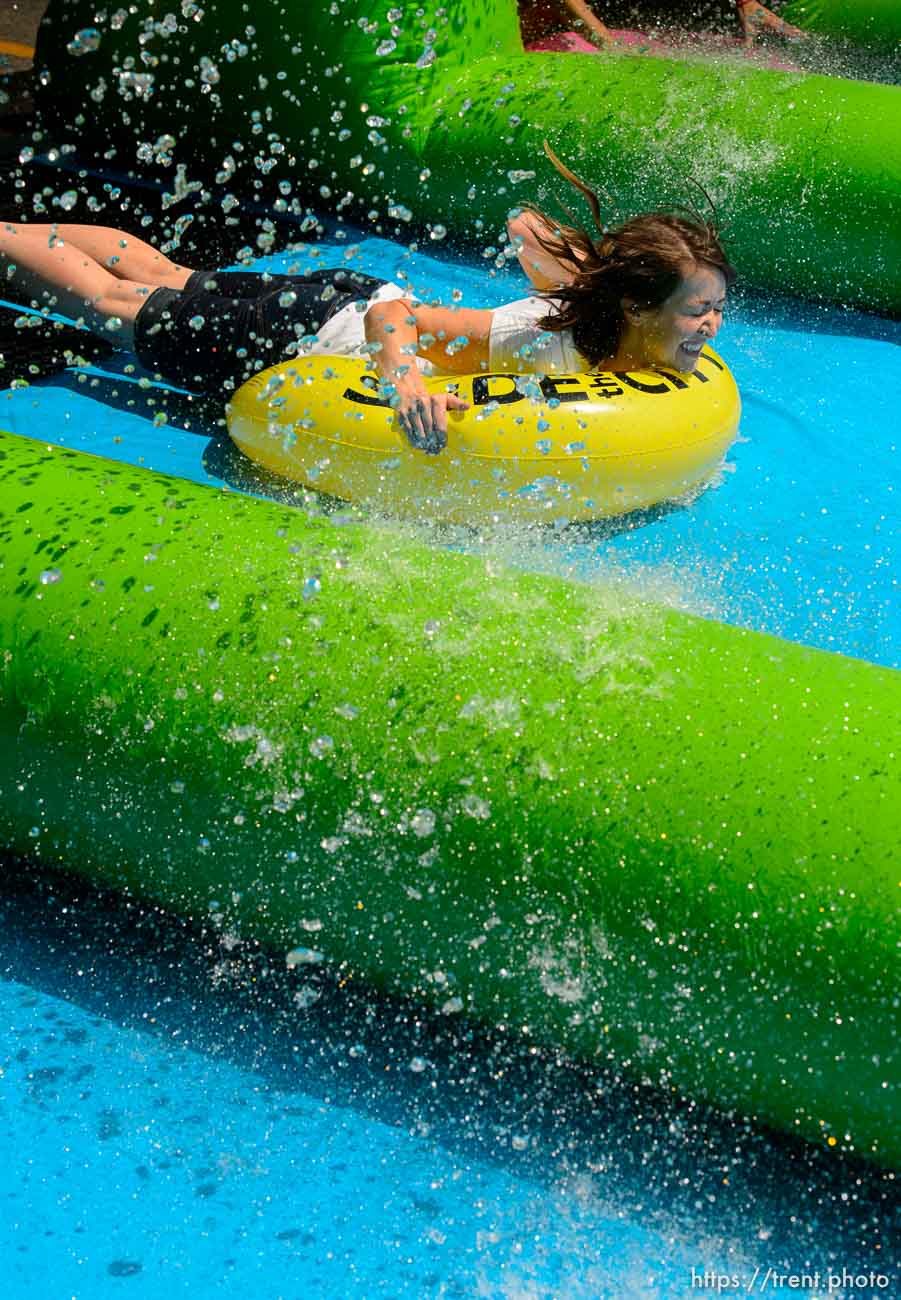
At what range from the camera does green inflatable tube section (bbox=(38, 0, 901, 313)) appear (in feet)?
14.3

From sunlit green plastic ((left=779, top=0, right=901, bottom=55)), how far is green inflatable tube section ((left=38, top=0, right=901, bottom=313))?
4.78 feet

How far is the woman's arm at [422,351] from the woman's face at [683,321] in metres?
0.38

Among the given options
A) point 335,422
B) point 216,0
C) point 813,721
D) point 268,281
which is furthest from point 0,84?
point 813,721

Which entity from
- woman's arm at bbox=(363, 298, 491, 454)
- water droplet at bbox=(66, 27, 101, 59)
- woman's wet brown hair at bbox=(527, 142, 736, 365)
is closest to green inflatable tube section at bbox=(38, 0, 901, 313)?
water droplet at bbox=(66, 27, 101, 59)

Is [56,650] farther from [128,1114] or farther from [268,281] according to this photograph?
→ [268,281]

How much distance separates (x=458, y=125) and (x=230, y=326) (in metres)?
1.61

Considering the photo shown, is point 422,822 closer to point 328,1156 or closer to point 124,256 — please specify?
point 328,1156

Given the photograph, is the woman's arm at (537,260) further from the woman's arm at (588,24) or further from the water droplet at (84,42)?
the woman's arm at (588,24)

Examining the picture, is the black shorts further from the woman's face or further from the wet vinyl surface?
the wet vinyl surface

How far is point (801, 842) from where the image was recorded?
169 centimetres

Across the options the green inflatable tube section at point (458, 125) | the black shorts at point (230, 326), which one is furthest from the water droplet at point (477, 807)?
the green inflatable tube section at point (458, 125)

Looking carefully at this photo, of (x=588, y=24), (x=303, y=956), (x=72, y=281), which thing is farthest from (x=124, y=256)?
(x=588, y=24)

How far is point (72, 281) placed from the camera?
362 cm

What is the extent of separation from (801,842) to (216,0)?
3834 millimetres
